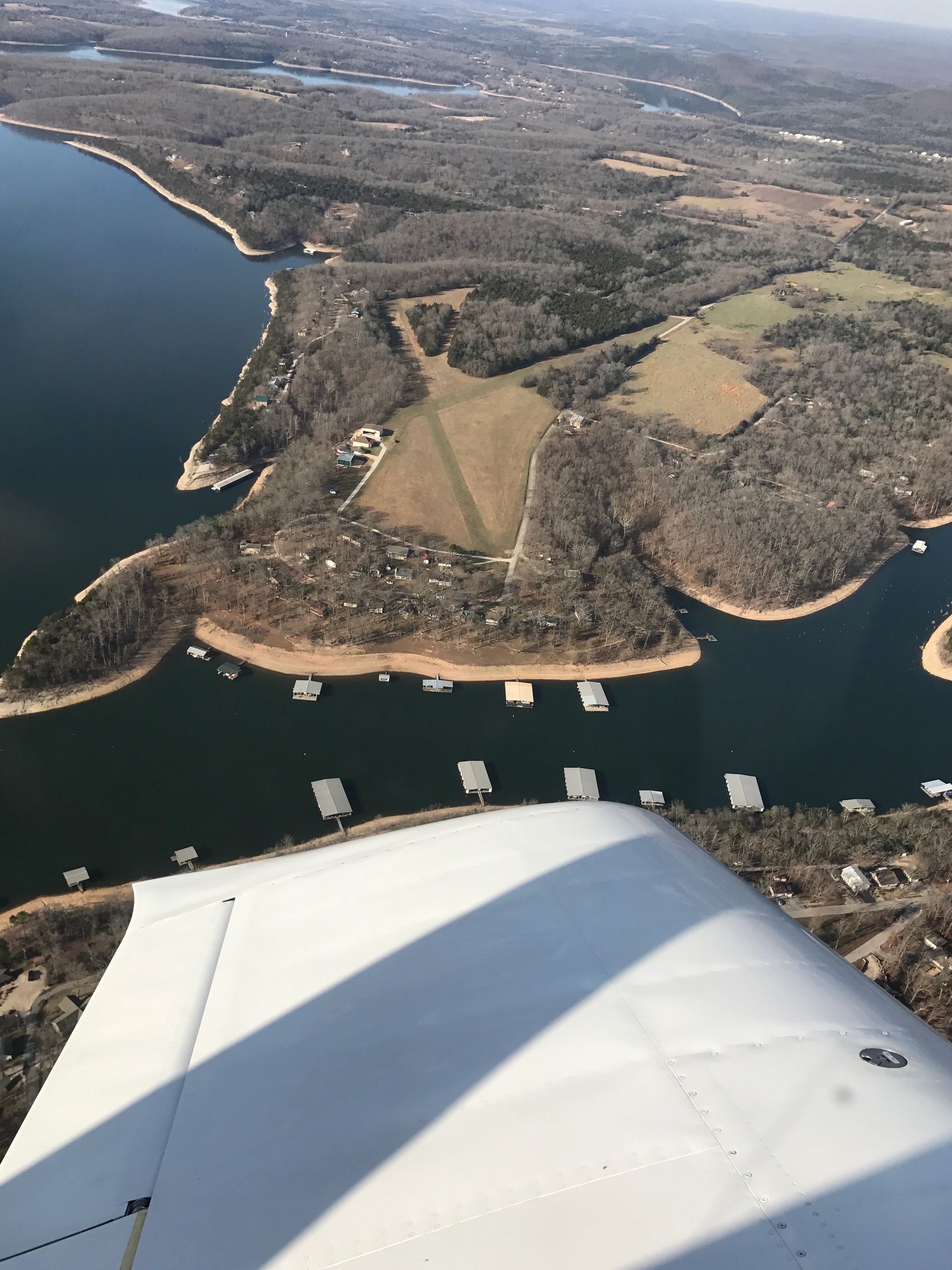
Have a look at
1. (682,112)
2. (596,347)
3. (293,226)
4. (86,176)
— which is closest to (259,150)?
(86,176)

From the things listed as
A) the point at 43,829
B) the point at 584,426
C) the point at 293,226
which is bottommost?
the point at 43,829

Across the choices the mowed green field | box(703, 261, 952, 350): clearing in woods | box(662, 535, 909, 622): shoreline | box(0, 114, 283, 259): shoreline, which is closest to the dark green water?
box(662, 535, 909, 622): shoreline

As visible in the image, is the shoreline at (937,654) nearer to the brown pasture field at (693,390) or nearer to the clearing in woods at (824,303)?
the brown pasture field at (693,390)

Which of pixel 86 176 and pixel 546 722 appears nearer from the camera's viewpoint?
pixel 546 722

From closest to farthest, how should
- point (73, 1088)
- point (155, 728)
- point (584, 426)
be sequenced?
1. point (73, 1088)
2. point (155, 728)
3. point (584, 426)

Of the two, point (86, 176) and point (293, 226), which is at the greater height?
point (86, 176)

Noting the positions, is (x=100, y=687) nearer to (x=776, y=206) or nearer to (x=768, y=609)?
(x=768, y=609)

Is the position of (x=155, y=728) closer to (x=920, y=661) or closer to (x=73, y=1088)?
(x=73, y=1088)
